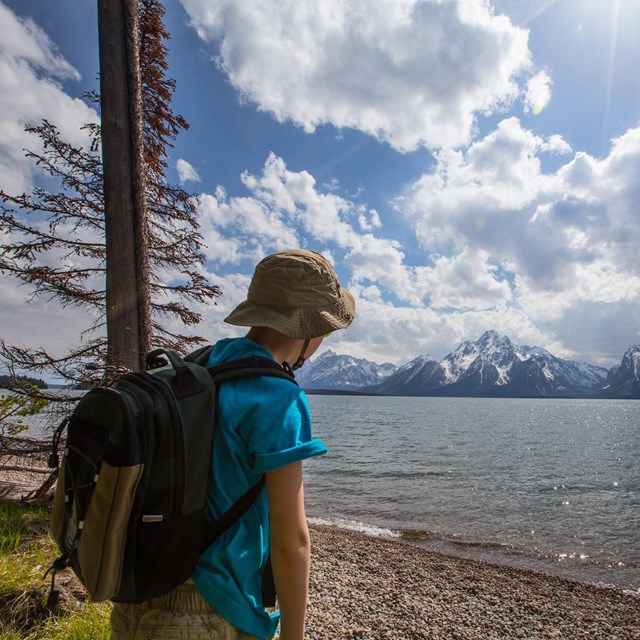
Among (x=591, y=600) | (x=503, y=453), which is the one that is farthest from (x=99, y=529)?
(x=503, y=453)

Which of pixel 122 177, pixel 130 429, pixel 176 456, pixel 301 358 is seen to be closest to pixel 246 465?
pixel 176 456

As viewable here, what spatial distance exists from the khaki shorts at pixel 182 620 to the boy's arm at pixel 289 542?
21 centimetres

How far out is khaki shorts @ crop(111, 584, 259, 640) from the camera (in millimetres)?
1353

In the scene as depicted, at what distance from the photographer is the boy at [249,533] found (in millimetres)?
1306

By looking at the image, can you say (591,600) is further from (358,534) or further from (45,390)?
(45,390)

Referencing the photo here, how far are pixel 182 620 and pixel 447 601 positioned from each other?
7459 mm

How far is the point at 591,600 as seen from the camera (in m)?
7.95

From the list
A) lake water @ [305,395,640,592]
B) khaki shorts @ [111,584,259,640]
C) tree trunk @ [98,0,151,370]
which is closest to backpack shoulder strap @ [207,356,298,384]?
khaki shorts @ [111,584,259,640]

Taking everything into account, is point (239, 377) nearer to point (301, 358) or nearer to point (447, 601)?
point (301, 358)

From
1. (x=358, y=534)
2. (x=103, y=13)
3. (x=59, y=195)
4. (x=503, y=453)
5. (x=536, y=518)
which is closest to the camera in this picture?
(x=103, y=13)

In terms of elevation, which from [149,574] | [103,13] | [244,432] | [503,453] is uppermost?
[103,13]

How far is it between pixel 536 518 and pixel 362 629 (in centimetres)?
1068

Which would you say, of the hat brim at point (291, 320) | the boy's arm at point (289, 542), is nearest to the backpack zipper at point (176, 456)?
the boy's arm at point (289, 542)

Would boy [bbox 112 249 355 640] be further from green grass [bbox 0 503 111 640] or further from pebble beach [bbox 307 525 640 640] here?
pebble beach [bbox 307 525 640 640]
